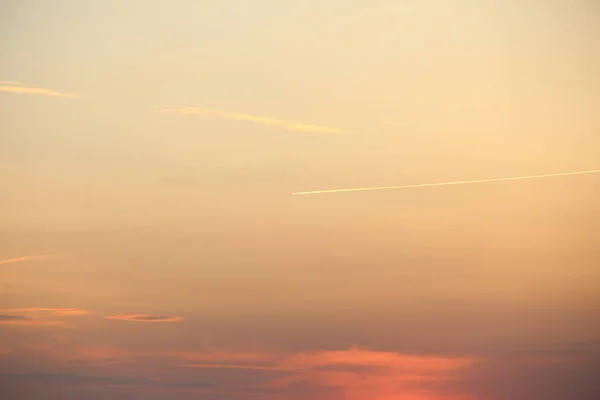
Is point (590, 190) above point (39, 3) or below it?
below

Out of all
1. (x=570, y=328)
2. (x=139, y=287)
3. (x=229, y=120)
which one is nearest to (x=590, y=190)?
(x=570, y=328)

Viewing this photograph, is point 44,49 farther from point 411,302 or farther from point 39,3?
point 411,302

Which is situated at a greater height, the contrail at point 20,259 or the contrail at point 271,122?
the contrail at point 271,122

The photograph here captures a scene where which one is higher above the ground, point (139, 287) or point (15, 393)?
point (139, 287)

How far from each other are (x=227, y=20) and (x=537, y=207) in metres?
1.98

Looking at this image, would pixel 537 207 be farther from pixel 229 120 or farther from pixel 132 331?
pixel 132 331

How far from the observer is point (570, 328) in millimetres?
4875

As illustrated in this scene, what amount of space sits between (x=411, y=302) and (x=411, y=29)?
1.49 metres

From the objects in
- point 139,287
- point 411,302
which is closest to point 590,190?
point 411,302

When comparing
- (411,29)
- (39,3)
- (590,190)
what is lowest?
(590,190)

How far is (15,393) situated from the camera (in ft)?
16.2

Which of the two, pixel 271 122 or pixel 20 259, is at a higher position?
pixel 271 122

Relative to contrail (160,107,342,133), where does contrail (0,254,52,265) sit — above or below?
below

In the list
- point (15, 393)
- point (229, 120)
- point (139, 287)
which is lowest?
point (15, 393)
